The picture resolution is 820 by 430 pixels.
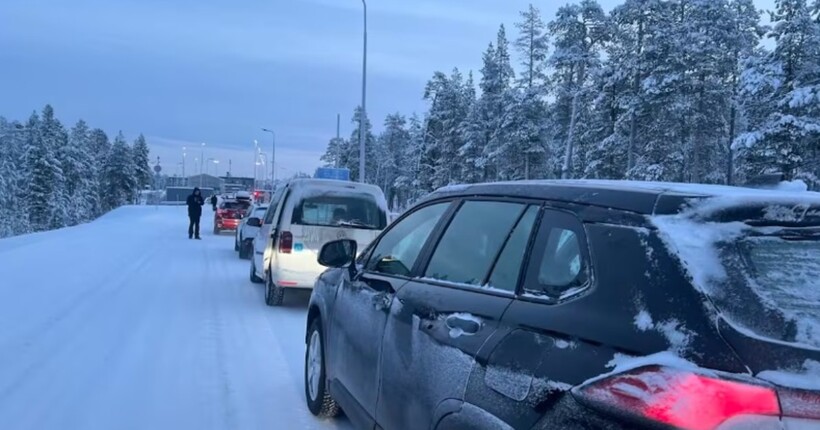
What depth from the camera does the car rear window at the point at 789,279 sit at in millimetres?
2064

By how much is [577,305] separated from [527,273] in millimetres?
421

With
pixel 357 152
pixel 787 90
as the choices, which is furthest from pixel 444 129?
pixel 787 90

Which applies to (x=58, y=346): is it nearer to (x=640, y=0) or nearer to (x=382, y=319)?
(x=382, y=319)

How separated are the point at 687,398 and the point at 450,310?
1371mm

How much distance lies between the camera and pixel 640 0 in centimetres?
3966

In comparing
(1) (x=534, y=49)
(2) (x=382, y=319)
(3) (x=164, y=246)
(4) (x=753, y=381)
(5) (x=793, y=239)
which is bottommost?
(3) (x=164, y=246)

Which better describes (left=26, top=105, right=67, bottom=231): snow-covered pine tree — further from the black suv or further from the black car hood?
the black car hood

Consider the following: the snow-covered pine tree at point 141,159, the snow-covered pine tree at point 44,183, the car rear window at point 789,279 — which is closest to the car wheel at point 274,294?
the car rear window at point 789,279

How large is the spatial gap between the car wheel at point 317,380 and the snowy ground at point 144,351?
0.36 ft

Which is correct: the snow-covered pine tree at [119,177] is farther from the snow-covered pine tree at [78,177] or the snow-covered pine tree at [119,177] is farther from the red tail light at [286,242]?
the red tail light at [286,242]

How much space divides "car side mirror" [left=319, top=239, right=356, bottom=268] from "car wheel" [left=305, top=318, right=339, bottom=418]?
67 cm

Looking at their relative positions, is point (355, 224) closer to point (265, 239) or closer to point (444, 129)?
point (265, 239)

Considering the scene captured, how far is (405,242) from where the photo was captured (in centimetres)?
435

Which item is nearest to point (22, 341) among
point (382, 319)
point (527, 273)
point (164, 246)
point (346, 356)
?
point (346, 356)
